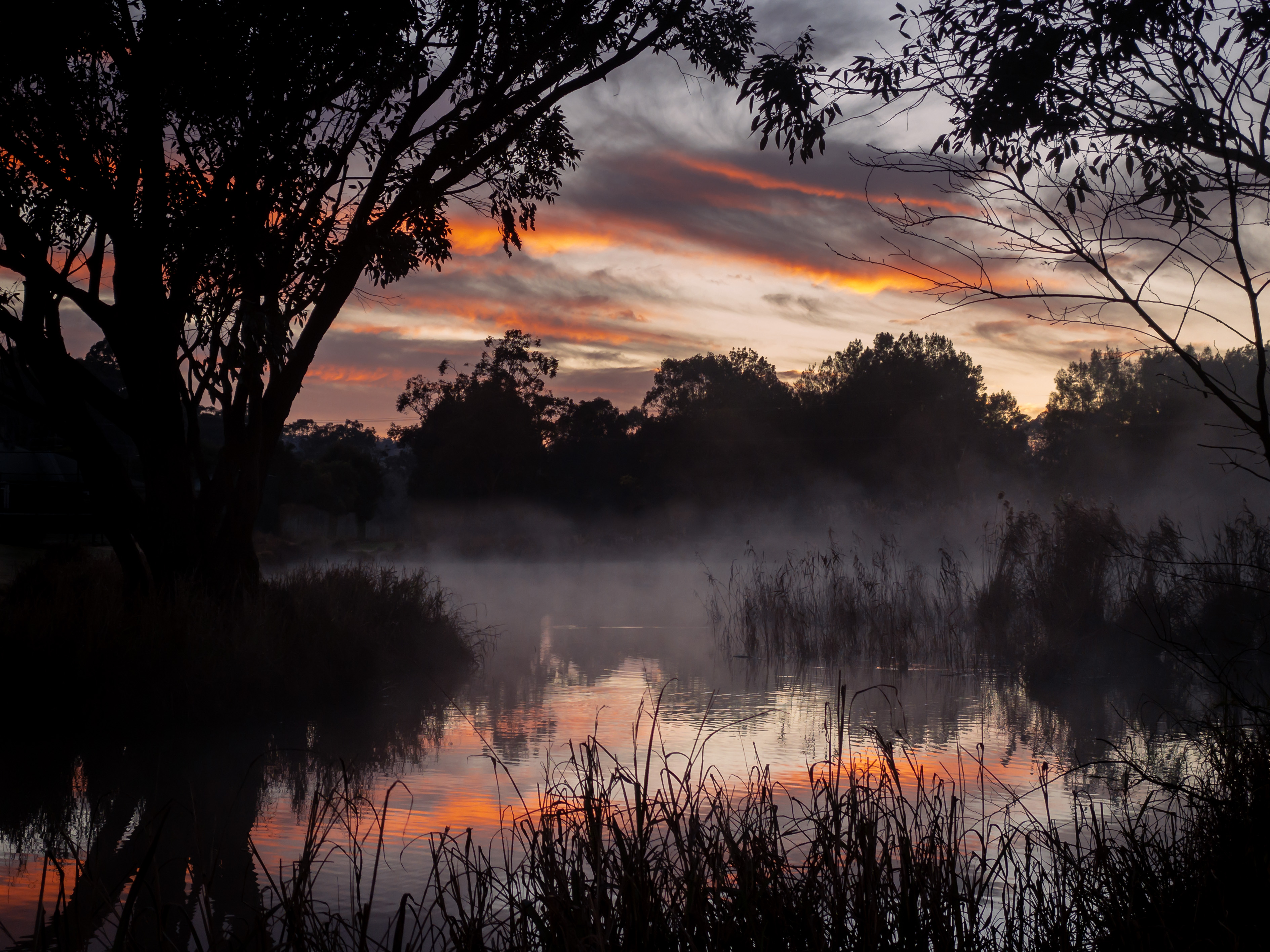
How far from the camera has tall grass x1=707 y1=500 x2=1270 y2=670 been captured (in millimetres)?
10172

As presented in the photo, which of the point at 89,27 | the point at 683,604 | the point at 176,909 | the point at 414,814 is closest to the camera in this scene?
the point at 176,909

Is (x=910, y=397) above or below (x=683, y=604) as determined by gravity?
above

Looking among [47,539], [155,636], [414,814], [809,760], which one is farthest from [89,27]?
[47,539]

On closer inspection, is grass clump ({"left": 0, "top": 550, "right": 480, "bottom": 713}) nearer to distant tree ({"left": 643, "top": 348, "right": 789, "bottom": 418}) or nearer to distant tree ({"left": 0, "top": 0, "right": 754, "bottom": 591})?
distant tree ({"left": 0, "top": 0, "right": 754, "bottom": 591})

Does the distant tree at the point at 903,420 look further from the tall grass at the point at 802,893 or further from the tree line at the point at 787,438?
the tall grass at the point at 802,893

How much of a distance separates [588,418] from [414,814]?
133ft

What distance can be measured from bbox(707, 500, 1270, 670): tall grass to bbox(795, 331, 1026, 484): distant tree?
24.7 meters

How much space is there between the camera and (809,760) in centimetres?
640

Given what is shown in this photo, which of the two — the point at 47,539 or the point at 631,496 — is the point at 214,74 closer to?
the point at 47,539

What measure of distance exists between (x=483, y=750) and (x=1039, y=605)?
6.66 metres

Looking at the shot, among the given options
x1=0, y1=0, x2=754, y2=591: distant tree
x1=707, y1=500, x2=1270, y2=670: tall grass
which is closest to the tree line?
x1=707, y1=500, x2=1270, y2=670: tall grass

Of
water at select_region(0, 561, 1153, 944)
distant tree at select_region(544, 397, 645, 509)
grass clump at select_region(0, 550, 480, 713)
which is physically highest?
distant tree at select_region(544, 397, 645, 509)

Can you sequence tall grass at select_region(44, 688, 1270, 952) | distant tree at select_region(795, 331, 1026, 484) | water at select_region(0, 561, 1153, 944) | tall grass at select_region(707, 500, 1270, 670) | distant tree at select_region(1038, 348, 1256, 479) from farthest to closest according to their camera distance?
distant tree at select_region(795, 331, 1026, 484) → distant tree at select_region(1038, 348, 1256, 479) → tall grass at select_region(707, 500, 1270, 670) → water at select_region(0, 561, 1153, 944) → tall grass at select_region(44, 688, 1270, 952)

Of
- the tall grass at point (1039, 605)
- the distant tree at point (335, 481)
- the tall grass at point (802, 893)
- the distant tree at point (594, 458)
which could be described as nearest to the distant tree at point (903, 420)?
the distant tree at point (594, 458)
